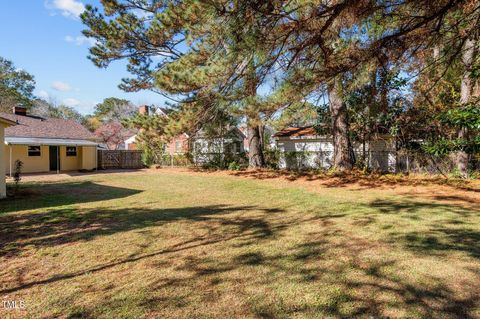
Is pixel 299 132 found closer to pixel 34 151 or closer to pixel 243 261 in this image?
pixel 243 261

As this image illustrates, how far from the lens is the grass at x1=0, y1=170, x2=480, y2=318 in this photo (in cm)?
289

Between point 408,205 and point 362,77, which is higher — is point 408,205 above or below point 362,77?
below

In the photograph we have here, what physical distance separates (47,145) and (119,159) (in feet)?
20.2

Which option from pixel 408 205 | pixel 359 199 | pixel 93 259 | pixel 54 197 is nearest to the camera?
pixel 93 259

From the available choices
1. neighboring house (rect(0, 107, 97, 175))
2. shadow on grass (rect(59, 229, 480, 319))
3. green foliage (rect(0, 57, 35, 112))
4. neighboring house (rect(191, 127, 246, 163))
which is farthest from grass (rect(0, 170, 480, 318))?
green foliage (rect(0, 57, 35, 112))

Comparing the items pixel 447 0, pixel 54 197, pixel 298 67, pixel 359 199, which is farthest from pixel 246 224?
pixel 54 197

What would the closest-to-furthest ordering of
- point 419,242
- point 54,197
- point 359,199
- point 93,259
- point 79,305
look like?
point 79,305 → point 93,259 → point 419,242 → point 359,199 → point 54,197

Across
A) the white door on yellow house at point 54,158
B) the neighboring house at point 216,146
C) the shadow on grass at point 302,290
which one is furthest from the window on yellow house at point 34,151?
the shadow on grass at point 302,290

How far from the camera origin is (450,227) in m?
5.58

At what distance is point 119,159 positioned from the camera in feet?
81.5

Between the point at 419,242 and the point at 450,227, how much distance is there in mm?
1417

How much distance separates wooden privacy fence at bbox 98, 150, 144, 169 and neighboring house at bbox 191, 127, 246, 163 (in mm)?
5866

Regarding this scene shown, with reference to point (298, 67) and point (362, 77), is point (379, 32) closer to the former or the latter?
point (362, 77)

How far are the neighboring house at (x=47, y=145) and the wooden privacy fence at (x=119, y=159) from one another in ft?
3.71
